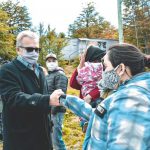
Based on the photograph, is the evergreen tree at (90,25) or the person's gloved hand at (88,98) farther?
the evergreen tree at (90,25)

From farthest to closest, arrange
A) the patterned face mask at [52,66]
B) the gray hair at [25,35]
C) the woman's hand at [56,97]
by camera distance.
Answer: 1. the patterned face mask at [52,66]
2. the gray hair at [25,35]
3. the woman's hand at [56,97]

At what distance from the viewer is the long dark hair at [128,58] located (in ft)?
7.95

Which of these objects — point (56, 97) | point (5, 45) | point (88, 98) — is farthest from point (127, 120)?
point (5, 45)

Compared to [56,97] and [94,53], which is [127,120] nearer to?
[56,97]

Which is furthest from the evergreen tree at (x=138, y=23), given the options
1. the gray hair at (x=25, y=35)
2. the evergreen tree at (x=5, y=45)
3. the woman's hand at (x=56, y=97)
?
the woman's hand at (x=56, y=97)

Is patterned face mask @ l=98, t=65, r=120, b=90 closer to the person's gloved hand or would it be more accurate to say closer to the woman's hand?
the woman's hand

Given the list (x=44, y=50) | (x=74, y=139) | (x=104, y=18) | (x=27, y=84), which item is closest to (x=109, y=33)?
(x=104, y=18)

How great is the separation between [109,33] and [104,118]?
80.7 m

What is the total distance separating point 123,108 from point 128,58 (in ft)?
1.35

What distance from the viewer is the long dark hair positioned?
242cm

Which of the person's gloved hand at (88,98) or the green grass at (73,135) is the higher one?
the person's gloved hand at (88,98)

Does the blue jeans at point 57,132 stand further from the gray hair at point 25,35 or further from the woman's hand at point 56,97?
the woman's hand at point 56,97

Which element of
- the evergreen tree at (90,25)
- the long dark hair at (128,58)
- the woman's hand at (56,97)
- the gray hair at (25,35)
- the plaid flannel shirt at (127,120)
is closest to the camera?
the plaid flannel shirt at (127,120)

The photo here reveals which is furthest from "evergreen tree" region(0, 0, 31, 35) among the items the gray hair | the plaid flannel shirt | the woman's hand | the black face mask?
the plaid flannel shirt
